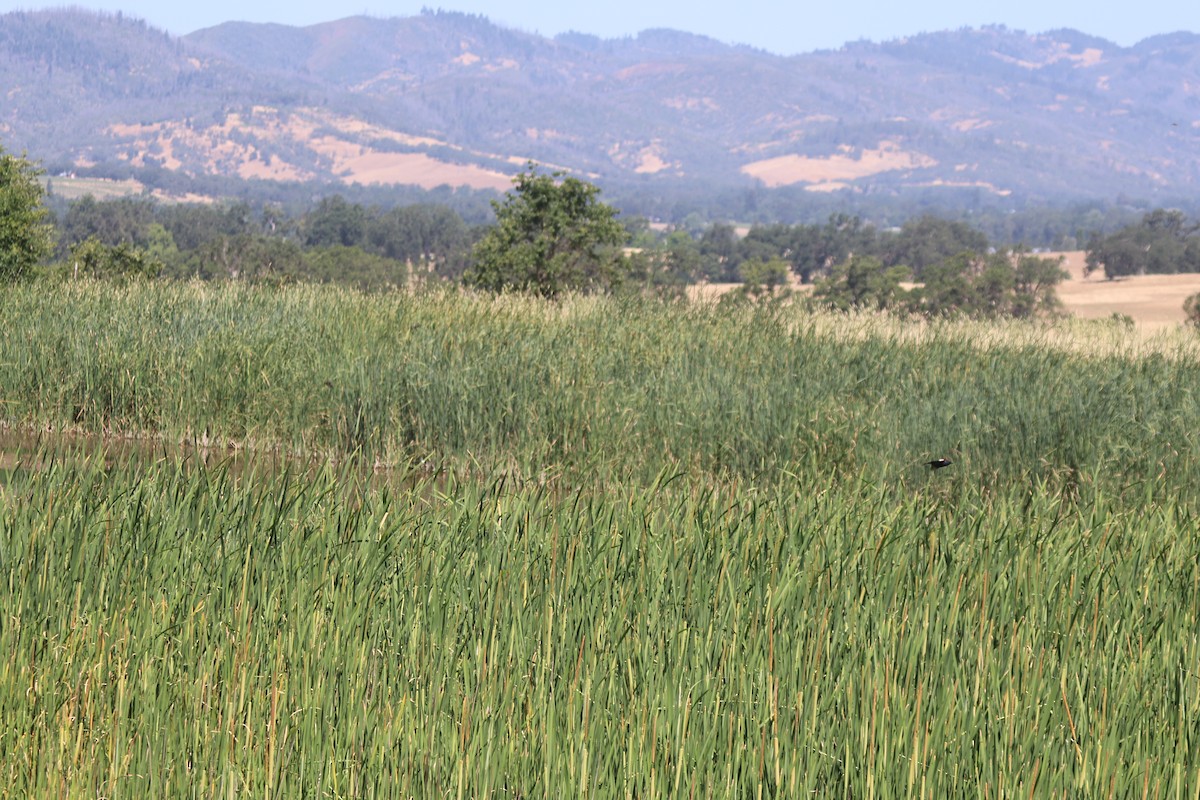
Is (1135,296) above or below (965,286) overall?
below

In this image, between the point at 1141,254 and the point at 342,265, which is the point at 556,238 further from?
the point at 1141,254

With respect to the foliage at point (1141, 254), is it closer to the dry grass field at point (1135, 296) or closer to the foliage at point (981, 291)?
the dry grass field at point (1135, 296)

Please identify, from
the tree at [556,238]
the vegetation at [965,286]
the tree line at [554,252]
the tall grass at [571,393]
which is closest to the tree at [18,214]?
the tree line at [554,252]

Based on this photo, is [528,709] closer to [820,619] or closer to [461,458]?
[820,619]

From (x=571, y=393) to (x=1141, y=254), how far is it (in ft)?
316

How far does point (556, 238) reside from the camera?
26.0 m

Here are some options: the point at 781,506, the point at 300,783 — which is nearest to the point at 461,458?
the point at 781,506

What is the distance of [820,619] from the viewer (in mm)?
3785

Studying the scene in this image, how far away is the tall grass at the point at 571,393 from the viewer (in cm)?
813

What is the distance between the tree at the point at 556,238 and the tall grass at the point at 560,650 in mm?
20218

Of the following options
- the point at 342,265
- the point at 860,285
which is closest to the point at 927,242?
the point at 860,285

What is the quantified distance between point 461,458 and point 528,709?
564 cm

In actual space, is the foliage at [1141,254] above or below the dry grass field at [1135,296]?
above

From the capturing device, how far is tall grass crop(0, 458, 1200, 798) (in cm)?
310
